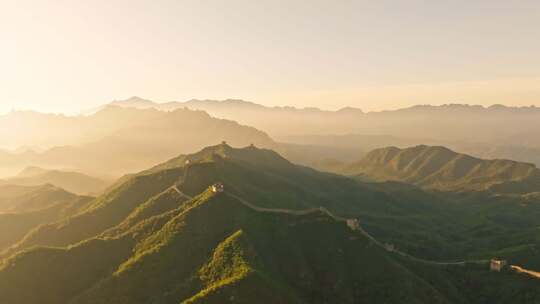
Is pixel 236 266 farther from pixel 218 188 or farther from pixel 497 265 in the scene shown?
pixel 497 265

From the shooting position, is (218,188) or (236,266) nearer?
(236,266)

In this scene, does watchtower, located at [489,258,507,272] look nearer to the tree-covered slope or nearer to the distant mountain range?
the distant mountain range

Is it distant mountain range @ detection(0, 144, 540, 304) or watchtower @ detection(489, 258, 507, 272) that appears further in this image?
watchtower @ detection(489, 258, 507, 272)

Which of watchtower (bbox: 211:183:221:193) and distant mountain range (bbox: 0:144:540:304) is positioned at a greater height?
watchtower (bbox: 211:183:221:193)

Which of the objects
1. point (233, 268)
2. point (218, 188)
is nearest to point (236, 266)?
point (233, 268)

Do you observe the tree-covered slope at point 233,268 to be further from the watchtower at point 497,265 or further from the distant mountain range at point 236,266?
the watchtower at point 497,265

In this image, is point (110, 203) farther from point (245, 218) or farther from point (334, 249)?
point (334, 249)

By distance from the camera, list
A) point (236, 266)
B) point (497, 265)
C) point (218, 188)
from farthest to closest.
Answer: point (218, 188)
point (497, 265)
point (236, 266)

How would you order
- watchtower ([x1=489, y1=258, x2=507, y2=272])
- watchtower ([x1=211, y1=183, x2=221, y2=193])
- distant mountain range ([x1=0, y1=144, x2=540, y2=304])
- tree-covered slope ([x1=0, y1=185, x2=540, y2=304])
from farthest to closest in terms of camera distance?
watchtower ([x1=211, y1=183, x2=221, y2=193]) → watchtower ([x1=489, y1=258, x2=507, y2=272]) → distant mountain range ([x1=0, y1=144, x2=540, y2=304]) → tree-covered slope ([x1=0, y1=185, x2=540, y2=304])

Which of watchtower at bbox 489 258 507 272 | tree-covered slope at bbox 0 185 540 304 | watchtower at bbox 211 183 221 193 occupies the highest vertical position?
watchtower at bbox 211 183 221 193

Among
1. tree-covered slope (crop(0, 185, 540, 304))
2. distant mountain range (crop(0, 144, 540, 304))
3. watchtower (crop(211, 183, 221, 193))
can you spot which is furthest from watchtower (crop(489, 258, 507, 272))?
watchtower (crop(211, 183, 221, 193))

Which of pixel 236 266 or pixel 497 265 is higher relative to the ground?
pixel 236 266
